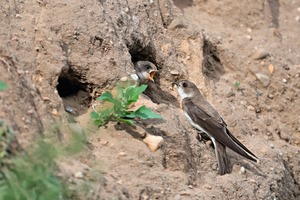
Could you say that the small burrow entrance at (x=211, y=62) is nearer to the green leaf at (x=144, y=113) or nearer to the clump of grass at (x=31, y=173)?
the green leaf at (x=144, y=113)

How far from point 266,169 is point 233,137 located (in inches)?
13.8

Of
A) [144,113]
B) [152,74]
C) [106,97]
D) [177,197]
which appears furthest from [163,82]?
[177,197]

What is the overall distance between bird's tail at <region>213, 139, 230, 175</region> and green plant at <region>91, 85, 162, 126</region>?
31.3 inches

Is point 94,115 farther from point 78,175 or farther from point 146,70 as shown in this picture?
point 146,70

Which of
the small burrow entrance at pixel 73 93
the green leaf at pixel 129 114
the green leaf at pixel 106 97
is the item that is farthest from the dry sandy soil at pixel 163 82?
the green leaf at pixel 106 97

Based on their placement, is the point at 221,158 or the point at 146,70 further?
the point at 146,70

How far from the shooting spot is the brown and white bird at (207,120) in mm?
6359

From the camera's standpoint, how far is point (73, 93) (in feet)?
19.8

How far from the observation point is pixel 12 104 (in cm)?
488

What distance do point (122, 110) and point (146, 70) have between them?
110 cm

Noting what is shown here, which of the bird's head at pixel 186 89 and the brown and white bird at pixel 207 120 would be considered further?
the bird's head at pixel 186 89

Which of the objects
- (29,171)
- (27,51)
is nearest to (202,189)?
(27,51)

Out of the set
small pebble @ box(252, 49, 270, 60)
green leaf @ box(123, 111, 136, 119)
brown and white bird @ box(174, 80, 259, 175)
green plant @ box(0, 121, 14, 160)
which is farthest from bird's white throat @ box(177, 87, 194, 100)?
green plant @ box(0, 121, 14, 160)

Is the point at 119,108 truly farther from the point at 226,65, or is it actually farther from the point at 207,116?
the point at 226,65
